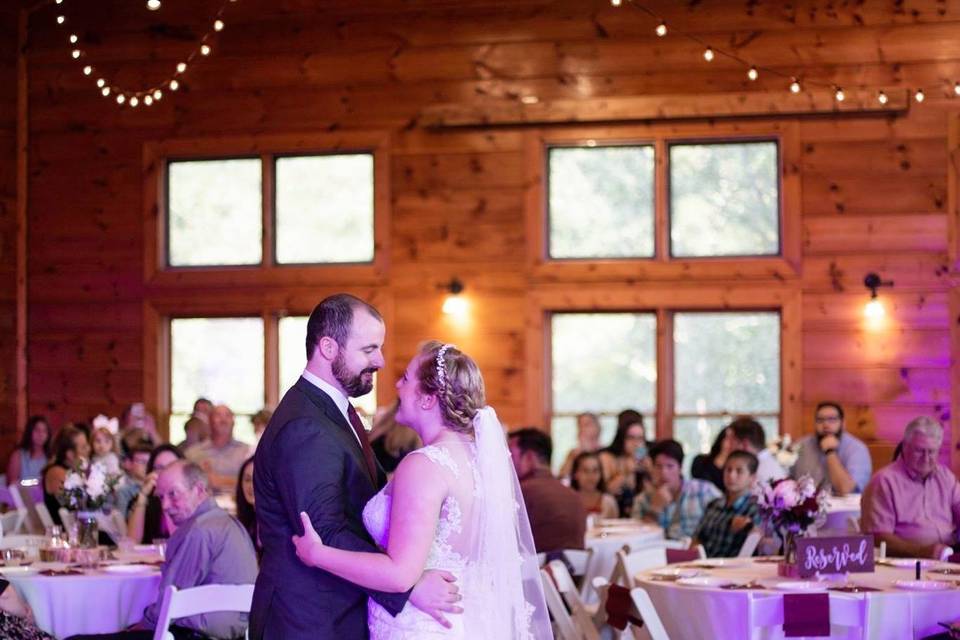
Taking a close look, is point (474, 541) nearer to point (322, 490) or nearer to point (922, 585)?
point (322, 490)

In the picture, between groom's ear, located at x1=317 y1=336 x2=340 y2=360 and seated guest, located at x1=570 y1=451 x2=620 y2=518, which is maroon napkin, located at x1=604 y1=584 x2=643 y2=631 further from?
seated guest, located at x1=570 y1=451 x2=620 y2=518

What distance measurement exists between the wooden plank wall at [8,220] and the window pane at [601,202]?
16.3 feet

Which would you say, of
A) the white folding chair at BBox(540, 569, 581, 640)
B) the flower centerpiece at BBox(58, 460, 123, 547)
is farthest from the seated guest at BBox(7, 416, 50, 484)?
the white folding chair at BBox(540, 569, 581, 640)

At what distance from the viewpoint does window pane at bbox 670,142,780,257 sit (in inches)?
487

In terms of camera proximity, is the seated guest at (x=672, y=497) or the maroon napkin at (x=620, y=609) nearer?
the maroon napkin at (x=620, y=609)

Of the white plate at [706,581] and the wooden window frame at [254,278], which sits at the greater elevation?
the wooden window frame at [254,278]

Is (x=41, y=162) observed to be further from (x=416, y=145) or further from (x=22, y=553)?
(x=22, y=553)

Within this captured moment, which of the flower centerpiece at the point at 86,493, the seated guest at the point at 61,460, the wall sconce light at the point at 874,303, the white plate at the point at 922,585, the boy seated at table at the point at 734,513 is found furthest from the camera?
the wall sconce light at the point at 874,303

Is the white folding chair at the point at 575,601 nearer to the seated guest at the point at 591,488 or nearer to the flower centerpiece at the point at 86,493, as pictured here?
the flower centerpiece at the point at 86,493

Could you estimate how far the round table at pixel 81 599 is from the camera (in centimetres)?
635

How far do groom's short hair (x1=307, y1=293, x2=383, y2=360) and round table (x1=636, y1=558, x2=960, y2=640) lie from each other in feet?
8.57

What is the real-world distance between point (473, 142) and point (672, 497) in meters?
4.33

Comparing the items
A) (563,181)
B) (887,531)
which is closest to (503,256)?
(563,181)

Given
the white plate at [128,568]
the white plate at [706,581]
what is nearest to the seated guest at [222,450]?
the white plate at [128,568]
